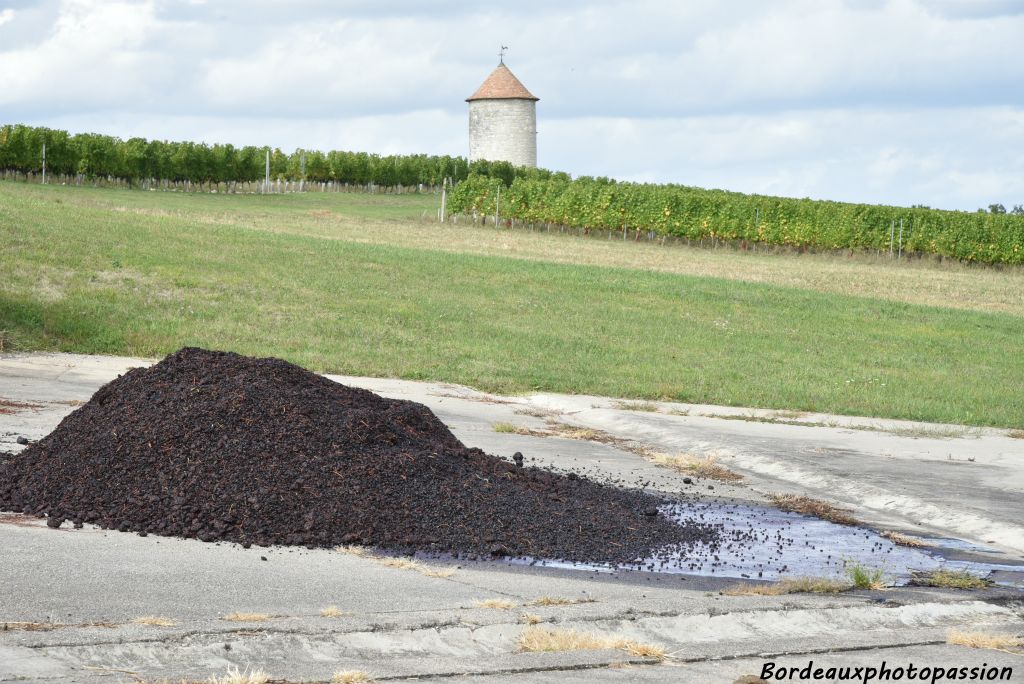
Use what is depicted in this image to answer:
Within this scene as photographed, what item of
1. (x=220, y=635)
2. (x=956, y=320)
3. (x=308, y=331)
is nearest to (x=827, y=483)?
(x=220, y=635)

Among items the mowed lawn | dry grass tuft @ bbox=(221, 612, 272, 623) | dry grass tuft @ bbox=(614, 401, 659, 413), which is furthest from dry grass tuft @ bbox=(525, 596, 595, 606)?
the mowed lawn

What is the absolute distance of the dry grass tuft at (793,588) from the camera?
7547 mm

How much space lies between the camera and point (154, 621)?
621 cm

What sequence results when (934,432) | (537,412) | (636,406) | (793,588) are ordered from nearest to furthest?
(793,588)
(934,432)
(537,412)
(636,406)

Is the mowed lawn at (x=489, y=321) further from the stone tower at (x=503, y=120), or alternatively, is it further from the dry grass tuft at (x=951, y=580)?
the stone tower at (x=503, y=120)

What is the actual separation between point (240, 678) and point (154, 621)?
3.52ft

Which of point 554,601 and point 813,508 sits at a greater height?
point 554,601

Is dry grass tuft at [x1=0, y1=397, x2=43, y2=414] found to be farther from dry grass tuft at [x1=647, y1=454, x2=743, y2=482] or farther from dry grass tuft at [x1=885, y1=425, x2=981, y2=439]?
dry grass tuft at [x1=885, y1=425, x2=981, y2=439]

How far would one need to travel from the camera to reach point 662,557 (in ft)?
28.9

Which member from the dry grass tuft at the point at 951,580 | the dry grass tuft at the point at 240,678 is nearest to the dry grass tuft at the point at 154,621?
the dry grass tuft at the point at 240,678

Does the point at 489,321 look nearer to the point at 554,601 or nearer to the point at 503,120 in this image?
the point at 554,601

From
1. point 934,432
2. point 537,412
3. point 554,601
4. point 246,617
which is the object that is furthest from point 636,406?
point 246,617

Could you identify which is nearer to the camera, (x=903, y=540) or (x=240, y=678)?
(x=240, y=678)

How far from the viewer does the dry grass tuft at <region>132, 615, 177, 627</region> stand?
6160 millimetres
